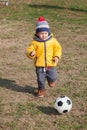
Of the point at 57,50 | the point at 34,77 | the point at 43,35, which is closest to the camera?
the point at 43,35

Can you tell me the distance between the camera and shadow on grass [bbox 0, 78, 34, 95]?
7082mm

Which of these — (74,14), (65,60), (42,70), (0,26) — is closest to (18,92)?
(42,70)

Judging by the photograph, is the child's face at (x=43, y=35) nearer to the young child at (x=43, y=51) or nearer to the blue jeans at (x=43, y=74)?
the young child at (x=43, y=51)

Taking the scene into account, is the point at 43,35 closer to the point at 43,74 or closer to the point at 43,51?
the point at 43,51

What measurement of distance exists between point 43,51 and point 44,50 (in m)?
0.03

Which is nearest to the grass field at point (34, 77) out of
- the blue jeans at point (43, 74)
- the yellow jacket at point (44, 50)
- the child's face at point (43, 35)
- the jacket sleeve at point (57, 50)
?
the blue jeans at point (43, 74)

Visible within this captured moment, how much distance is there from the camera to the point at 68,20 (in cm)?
1370

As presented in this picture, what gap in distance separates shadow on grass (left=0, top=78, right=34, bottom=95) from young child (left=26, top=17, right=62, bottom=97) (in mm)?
583

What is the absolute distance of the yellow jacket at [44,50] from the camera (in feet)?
20.8

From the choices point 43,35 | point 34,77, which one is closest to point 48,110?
point 43,35

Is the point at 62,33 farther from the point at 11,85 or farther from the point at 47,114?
the point at 47,114

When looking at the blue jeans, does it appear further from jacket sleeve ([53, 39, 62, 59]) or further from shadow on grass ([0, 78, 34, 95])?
shadow on grass ([0, 78, 34, 95])

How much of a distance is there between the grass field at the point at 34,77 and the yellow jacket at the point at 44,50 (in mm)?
763

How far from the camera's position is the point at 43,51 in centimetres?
638
